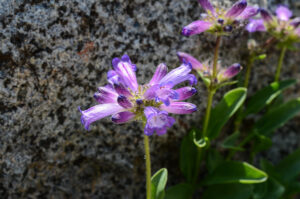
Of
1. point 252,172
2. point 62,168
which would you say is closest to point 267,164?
point 252,172

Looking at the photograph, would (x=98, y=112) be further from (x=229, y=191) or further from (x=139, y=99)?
(x=229, y=191)

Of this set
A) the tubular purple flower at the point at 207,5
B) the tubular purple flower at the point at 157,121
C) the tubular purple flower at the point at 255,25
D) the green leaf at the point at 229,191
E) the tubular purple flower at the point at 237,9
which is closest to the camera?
the tubular purple flower at the point at 157,121

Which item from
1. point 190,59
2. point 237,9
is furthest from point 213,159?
point 237,9

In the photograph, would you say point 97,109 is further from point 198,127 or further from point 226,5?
point 226,5

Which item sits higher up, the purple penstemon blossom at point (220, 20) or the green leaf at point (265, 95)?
the purple penstemon blossom at point (220, 20)

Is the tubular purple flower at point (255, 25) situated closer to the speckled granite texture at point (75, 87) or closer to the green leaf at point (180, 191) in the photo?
the speckled granite texture at point (75, 87)

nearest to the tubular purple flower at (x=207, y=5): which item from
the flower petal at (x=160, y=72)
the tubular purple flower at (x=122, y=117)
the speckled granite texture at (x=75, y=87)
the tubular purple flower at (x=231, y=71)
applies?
the speckled granite texture at (x=75, y=87)

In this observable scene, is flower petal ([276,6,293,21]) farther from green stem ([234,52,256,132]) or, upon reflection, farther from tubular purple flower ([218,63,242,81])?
tubular purple flower ([218,63,242,81])
